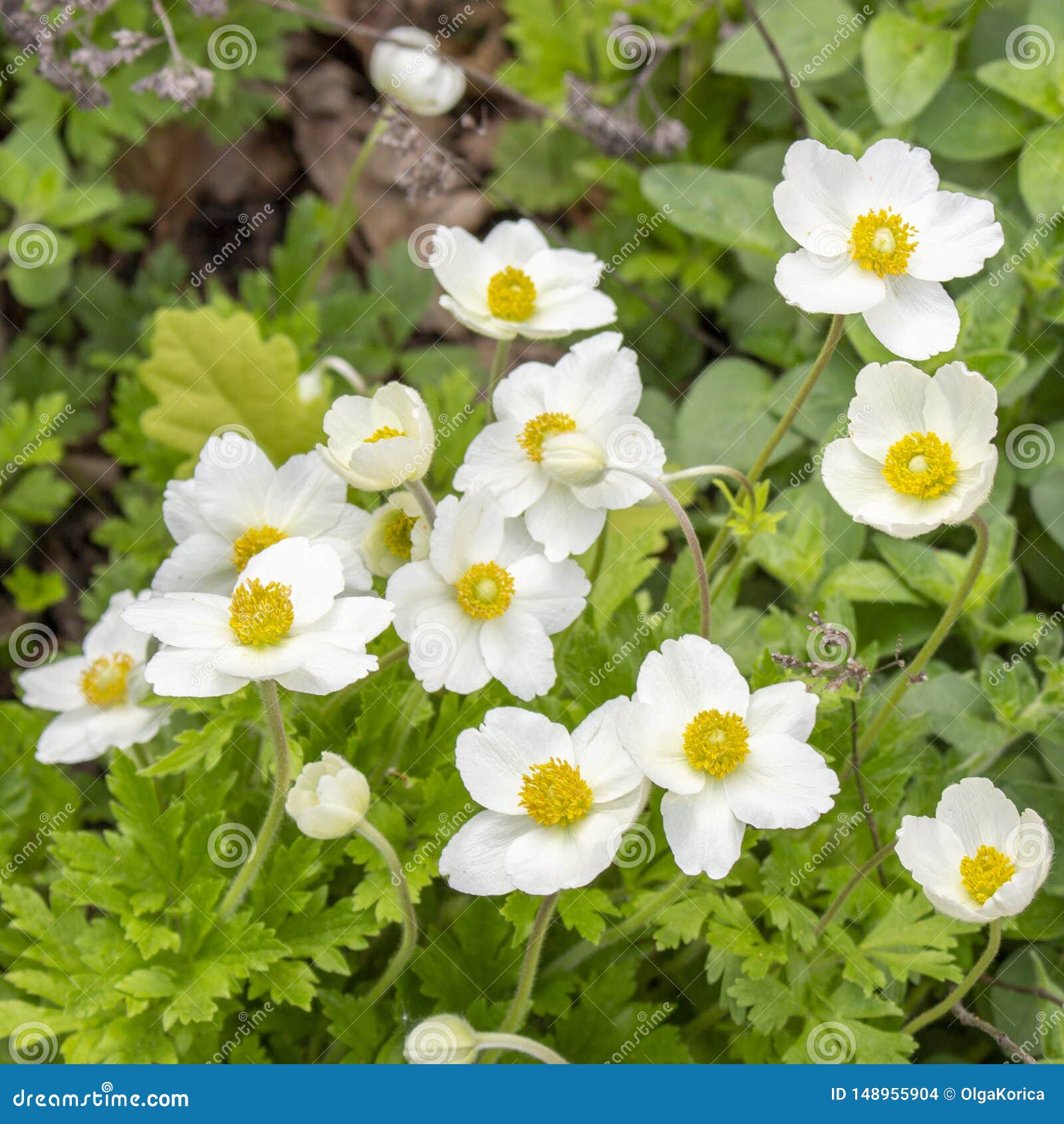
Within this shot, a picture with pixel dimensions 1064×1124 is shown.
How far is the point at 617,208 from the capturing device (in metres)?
3.31

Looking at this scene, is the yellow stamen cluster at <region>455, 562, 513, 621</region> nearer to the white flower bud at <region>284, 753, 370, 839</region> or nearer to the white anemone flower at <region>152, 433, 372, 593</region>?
the white anemone flower at <region>152, 433, 372, 593</region>

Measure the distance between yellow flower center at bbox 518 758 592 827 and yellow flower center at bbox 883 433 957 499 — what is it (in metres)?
0.62

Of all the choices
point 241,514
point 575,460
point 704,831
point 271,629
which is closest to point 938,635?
point 704,831

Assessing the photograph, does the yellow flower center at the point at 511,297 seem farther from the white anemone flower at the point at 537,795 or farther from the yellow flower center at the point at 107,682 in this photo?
the yellow flower center at the point at 107,682

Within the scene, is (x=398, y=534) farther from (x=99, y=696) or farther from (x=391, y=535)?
(x=99, y=696)

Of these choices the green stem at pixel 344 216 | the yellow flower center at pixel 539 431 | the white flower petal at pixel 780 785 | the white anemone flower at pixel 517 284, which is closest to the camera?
the white flower petal at pixel 780 785

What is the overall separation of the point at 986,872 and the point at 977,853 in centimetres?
4

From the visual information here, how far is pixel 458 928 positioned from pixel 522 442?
0.79m

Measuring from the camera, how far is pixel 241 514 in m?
1.81

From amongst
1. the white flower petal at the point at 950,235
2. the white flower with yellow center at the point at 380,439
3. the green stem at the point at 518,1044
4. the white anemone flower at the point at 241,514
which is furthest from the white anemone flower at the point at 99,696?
the white flower petal at the point at 950,235

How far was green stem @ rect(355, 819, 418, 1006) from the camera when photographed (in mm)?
1594

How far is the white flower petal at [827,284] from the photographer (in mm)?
1619

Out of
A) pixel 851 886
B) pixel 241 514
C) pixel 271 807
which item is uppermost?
pixel 241 514

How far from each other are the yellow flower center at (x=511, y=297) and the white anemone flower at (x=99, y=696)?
80 centimetres
